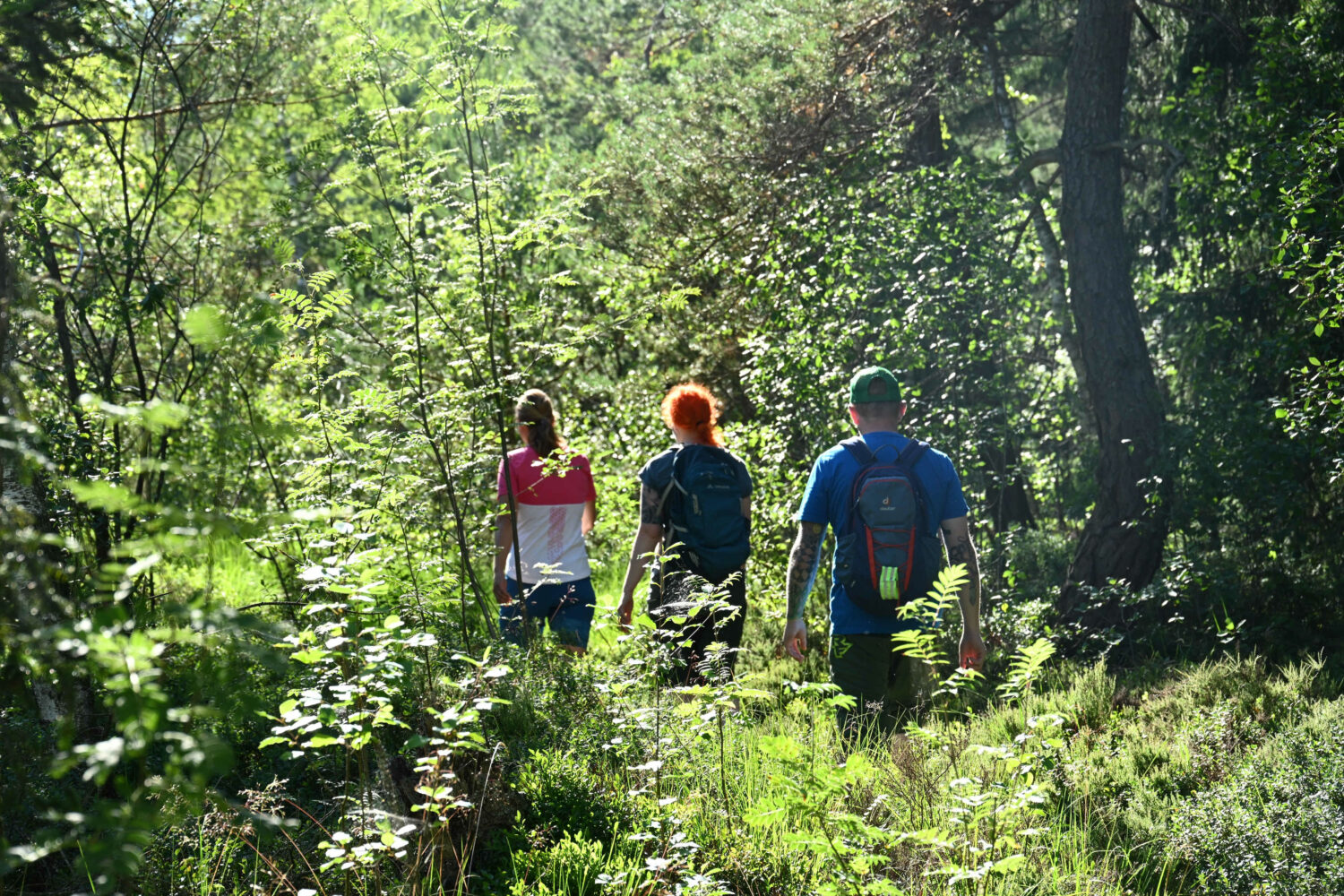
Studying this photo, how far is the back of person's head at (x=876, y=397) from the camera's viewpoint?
4.78 metres

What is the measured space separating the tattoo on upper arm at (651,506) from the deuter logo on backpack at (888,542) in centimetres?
120

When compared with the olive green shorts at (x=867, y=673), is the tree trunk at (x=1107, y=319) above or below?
above

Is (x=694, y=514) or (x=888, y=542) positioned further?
(x=694, y=514)

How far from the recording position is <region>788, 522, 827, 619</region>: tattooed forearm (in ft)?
15.9

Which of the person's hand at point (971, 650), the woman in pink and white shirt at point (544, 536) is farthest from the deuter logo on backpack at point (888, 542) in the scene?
the woman in pink and white shirt at point (544, 536)

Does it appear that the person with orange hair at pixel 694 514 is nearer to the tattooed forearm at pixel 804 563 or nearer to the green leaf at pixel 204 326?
the tattooed forearm at pixel 804 563

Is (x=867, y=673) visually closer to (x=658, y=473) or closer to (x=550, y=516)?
(x=658, y=473)

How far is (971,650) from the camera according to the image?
464 cm

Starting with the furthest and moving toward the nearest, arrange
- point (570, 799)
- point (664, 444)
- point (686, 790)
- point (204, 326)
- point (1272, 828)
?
point (664, 444), point (686, 790), point (570, 799), point (1272, 828), point (204, 326)

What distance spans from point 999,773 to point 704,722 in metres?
1.24

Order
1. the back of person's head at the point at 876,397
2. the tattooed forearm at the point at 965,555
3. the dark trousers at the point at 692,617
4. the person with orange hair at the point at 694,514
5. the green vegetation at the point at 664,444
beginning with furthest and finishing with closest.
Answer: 1. the person with orange hair at the point at 694,514
2. the dark trousers at the point at 692,617
3. the back of person's head at the point at 876,397
4. the tattooed forearm at the point at 965,555
5. the green vegetation at the point at 664,444

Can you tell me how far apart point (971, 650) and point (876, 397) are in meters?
1.18

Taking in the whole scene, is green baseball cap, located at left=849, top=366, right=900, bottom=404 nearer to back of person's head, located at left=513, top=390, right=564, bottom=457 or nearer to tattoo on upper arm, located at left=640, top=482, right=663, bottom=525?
tattoo on upper arm, located at left=640, top=482, right=663, bottom=525

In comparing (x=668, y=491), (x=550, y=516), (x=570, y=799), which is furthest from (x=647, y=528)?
(x=570, y=799)
